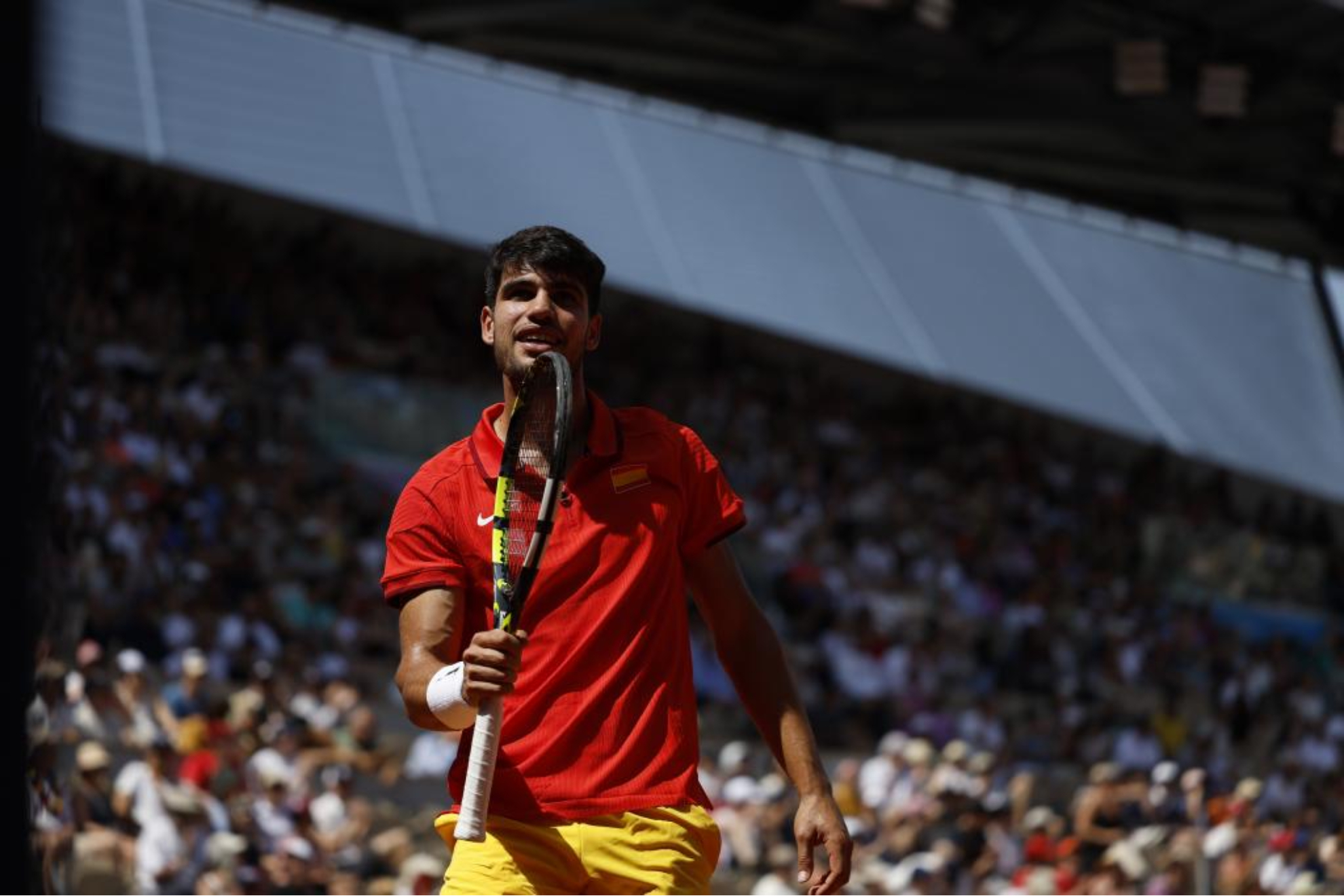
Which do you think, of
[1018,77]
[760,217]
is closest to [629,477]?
[1018,77]

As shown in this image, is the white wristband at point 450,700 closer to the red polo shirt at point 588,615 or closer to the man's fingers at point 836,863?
the red polo shirt at point 588,615

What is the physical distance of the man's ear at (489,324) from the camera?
3514 mm

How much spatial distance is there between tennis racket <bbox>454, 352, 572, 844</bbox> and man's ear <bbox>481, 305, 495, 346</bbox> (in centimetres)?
16

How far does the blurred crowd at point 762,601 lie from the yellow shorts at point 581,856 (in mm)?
5597

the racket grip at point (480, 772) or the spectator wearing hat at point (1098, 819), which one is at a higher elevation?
the racket grip at point (480, 772)

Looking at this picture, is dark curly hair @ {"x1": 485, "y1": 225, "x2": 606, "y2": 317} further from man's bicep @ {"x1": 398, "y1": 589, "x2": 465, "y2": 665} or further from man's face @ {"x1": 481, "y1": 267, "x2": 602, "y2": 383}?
man's bicep @ {"x1": 398, "y1": 589, "x2": 465, "y2": 665}

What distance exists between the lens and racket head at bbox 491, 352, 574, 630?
3195 mm

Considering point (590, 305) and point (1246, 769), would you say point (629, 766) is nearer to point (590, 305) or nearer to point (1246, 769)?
point (590, 305)

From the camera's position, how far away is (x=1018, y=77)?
1683 centimetres

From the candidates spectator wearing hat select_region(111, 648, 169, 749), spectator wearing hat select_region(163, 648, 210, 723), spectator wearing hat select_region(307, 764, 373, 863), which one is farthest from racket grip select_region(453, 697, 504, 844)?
spectator wearing hat select_region(163, 648, 210, 723)

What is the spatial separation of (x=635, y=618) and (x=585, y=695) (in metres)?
0.17

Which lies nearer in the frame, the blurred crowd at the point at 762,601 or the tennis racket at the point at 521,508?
the tennis racket at the point at 521,508

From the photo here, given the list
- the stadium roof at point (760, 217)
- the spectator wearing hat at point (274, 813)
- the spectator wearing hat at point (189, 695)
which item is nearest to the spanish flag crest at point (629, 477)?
the spectator wearing hat at point (274, 813)

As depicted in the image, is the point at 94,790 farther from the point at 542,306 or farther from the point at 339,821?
the point at 542,306
